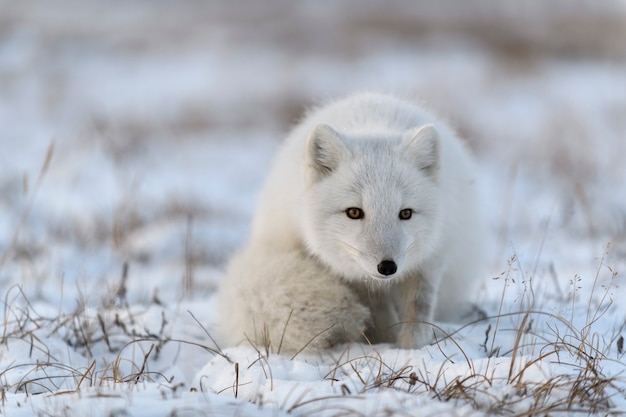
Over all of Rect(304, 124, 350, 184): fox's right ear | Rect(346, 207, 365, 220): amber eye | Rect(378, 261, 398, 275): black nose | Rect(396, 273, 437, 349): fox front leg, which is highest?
Rect(304, 124, 350, 184): fox's right ear

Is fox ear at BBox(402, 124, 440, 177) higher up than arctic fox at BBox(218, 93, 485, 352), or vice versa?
fox ear at BBox(402, 124, 440, 177)

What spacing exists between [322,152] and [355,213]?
1.29 feet

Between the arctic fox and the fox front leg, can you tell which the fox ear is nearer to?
the arctic fox

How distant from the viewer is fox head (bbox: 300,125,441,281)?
10.8 ft

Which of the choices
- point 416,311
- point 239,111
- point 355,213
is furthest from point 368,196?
point 239,111

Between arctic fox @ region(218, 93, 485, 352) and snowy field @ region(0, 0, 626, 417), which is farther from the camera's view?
arctic fox @ region(218, 93, 485, 352)

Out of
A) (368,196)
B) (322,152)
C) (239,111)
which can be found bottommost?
(368,196)

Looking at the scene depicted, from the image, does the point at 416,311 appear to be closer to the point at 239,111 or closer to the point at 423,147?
the point at 423,147

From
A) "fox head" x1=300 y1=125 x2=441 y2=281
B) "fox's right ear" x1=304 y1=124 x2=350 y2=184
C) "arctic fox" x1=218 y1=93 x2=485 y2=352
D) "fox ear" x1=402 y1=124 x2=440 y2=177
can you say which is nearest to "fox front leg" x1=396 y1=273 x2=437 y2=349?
"arctic fox" x1=218 y1=93 x2=485 y2=352

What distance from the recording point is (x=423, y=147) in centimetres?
351

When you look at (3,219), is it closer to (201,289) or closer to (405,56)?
(201,289)

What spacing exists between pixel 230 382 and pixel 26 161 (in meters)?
9.89

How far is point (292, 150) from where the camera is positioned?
4176 mm

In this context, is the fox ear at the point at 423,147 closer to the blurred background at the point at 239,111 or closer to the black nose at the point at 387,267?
the black nose at the point at 387,267
